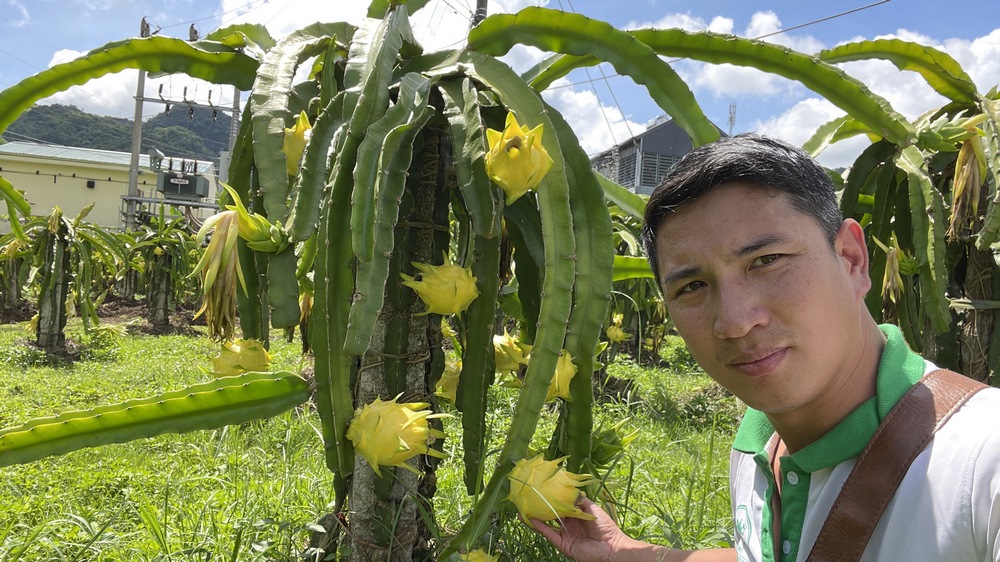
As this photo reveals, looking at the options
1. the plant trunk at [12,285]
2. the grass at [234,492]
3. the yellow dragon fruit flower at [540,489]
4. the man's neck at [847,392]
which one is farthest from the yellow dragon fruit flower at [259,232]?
the plant trunk at [12,285]

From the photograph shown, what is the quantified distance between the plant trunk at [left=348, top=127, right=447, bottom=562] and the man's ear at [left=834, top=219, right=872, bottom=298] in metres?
0.64

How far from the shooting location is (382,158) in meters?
0.93

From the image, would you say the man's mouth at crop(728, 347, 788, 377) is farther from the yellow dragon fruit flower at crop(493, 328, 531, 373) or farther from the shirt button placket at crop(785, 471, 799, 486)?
the yellow dragon fruit flower at crop(493, 328, 531, 373)

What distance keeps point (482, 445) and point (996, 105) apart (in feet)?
6.01

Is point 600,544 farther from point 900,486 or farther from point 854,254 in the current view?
point 854,254

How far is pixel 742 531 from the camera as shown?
47.5 inches

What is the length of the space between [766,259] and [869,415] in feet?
0.85

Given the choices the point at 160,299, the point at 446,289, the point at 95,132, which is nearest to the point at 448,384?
the point at 446,289

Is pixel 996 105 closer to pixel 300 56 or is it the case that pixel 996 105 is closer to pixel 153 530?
pixel 300 56

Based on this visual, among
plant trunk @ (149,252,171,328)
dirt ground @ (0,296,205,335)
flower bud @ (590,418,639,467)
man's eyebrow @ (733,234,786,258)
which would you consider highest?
man's eyebrow @ (733,234,786,258)

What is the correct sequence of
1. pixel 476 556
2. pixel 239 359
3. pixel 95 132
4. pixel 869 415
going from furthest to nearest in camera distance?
pixel 95 132 < pixel 239 359 < pixel 476 556 < pixel 869 415

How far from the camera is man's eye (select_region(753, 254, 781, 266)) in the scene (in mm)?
901

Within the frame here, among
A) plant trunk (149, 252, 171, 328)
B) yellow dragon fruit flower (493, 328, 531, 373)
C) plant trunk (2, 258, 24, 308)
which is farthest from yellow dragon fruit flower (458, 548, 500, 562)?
plant trunk (2, 258, 24, 308)

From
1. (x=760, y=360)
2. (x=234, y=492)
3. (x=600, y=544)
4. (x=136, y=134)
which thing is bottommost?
(x=234, y=492)
